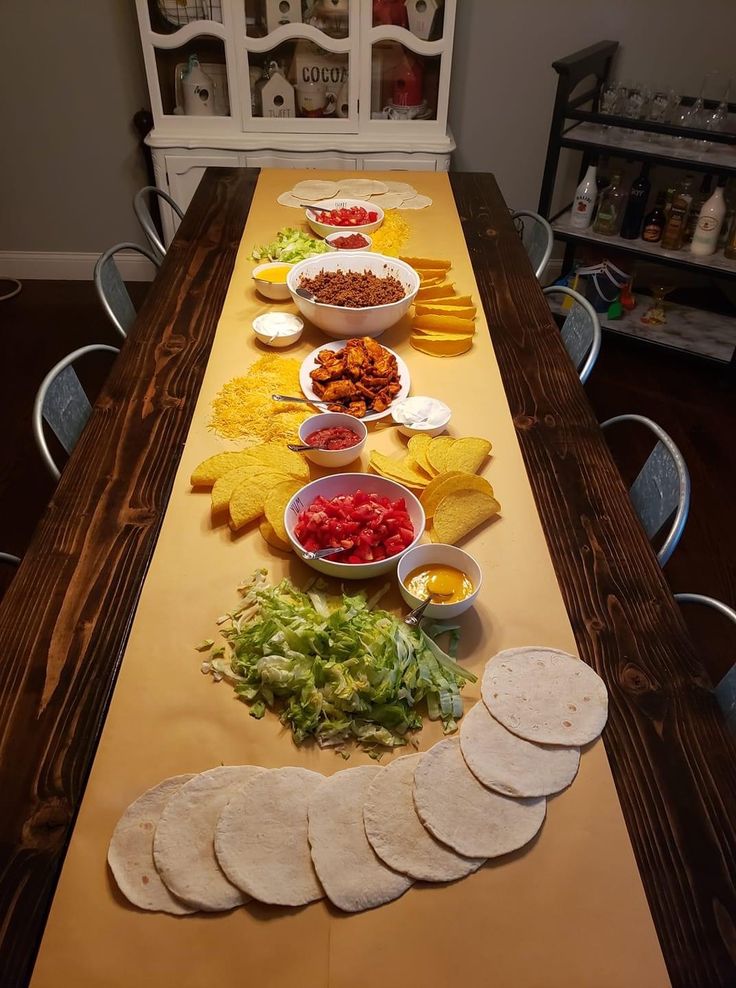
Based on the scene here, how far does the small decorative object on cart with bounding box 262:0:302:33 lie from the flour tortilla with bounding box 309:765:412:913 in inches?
121

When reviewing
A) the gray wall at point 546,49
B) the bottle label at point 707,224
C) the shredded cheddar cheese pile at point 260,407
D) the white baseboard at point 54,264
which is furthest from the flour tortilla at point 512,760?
the white baseboard at point 54,264

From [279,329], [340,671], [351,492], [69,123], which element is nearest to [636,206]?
[279,329]

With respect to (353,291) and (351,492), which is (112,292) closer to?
(353,291)

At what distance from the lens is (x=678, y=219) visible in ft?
10.3

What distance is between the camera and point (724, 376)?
3.21 metres

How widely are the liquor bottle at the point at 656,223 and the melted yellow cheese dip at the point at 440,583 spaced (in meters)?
2.58

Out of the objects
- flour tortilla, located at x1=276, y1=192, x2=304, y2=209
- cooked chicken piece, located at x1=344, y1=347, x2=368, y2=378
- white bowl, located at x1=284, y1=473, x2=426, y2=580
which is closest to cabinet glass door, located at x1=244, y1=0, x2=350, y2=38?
flour tortilla, located at x1=276, y1=192, x2=304, y2=209

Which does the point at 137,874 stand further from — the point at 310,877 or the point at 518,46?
the point at 518,46

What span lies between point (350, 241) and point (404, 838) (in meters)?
1.83

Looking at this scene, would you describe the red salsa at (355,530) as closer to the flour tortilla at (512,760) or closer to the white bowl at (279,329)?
the flour tortilla at (512,760)

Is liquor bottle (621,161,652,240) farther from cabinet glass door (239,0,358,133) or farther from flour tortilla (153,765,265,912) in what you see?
flour tortilla (153,765,265,912)

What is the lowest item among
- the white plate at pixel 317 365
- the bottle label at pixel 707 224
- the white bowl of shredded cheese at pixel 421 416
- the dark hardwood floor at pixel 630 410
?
the dark hardwood floor at pixel 630 410

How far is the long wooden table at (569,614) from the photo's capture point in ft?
2.90

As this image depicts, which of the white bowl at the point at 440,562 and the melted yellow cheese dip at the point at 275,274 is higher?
the white bowl at the point at 440,562
